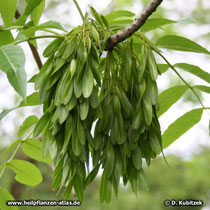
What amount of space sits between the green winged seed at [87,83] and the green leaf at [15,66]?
0.14 metres

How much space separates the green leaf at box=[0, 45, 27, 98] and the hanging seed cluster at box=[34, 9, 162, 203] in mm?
109

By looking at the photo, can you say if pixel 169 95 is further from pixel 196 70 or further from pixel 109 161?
pixel 109 161


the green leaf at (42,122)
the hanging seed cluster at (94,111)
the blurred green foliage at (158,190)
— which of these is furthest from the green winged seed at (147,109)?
the blurred green foliage at (158,190)

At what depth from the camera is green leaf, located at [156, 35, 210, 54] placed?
0.92m

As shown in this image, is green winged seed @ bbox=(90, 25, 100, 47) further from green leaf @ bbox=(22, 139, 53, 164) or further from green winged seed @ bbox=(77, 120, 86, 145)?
green leaf @ bbox=(22, 139, 53, 164)

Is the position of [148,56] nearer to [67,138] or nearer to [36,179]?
[67,138]

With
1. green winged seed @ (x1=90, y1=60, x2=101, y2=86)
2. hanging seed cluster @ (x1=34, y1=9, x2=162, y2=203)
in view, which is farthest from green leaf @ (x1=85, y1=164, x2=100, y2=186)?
green winged seed @ (x1=90, y1=60, x2=101, y2=86)

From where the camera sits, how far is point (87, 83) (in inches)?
28.7

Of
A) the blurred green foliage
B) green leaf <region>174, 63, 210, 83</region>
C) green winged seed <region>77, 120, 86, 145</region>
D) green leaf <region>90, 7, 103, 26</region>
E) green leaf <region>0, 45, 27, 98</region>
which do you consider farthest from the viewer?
the blurred green foliage

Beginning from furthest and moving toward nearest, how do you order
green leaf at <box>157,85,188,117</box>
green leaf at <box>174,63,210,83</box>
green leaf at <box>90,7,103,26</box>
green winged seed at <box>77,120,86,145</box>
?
green leaf at <box>157,85,188,117</box>, green leaf at <box>174,63,210,83</box>, green leaf at <box>90,7,103,26</box>, green winged seed at <box>77,120,86,145</box>

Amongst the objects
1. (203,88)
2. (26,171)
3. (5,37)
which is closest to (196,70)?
(203,88)

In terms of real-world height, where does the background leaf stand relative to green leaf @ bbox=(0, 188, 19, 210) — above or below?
above

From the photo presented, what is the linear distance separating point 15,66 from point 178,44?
479 mm

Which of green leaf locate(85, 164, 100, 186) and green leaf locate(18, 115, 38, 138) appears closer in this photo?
green leaf locate(85, 164, 100, 186)
